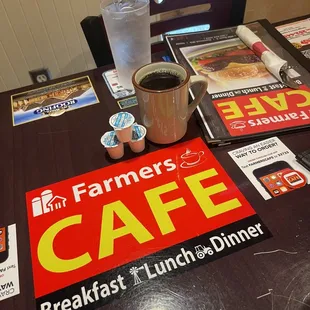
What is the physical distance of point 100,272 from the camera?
Answer: 1.53ft

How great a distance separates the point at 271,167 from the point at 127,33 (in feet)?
1.43

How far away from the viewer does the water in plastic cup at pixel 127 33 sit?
0.72 metres

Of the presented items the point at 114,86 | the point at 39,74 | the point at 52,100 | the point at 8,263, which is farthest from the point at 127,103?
the point at 39,74

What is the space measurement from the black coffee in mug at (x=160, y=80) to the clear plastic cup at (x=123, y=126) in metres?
0.07

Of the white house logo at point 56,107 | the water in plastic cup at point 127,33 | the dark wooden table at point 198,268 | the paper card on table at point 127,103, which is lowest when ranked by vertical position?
the dark wooden table at point 198,268

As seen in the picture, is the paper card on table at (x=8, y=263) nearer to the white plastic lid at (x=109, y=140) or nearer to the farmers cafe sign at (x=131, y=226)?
the farmers cafe sign at (x=131, y=226)

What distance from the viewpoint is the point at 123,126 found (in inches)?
23.3

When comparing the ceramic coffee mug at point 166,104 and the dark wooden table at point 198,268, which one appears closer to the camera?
the dark wooden table at point 198,268

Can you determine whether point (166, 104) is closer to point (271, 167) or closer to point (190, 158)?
point (190, 158)

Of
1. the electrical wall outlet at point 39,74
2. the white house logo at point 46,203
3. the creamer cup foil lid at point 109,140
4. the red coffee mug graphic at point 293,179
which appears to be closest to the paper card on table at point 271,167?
the red coffee mug graphic at point 293,179

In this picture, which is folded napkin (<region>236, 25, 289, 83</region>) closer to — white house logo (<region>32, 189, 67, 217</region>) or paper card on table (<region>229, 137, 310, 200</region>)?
paper card on table (<region>229, 137, 310, 200</region>)

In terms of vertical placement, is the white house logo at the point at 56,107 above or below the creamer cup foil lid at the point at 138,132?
above

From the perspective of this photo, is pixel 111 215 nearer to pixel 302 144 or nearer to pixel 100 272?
pixel 100 272

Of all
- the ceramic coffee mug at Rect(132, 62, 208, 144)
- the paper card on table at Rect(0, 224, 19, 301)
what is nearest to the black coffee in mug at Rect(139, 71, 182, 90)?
the ceramic coffee mug at Rect(132, 62, 208, 144)
